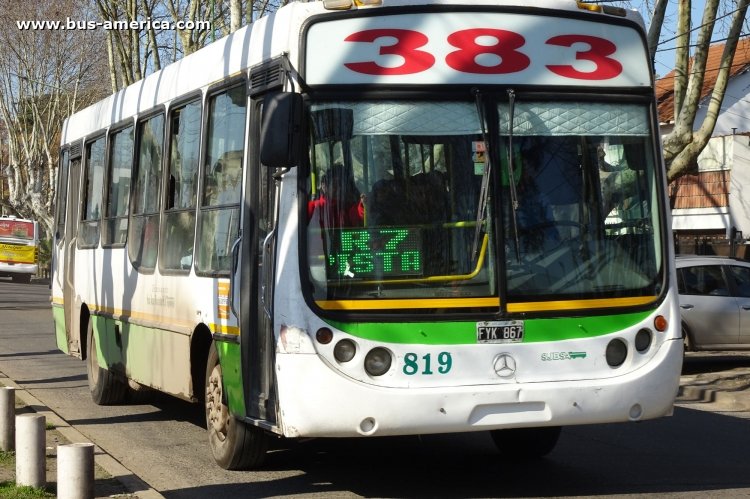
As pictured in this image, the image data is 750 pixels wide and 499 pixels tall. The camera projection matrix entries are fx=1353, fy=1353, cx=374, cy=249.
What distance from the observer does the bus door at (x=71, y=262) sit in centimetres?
1416

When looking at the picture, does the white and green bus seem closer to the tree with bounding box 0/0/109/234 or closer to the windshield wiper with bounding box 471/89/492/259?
the windshield wiper with bounding box 471/89/492/259

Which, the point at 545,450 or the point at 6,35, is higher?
the point at 6,35

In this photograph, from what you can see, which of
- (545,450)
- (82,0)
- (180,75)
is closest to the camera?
(545,450)

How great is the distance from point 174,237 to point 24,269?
1773 inches

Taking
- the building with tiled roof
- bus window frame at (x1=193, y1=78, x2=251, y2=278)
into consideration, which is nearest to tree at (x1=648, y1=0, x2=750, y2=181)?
bus window frame at (x1=193, y1=78, x2=251, y2=278)

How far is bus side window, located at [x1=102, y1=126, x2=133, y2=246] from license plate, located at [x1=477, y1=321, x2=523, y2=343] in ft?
16.5

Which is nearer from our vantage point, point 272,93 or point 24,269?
point 272,93

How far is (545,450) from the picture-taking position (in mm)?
9773

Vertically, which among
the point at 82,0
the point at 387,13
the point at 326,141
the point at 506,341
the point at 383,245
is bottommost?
the point at 506,341

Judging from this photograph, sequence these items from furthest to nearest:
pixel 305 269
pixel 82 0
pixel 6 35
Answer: pixel 6 35, pixel 82 0, pixel 305 269

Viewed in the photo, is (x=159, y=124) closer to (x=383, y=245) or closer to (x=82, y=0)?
(x=383, y=245)

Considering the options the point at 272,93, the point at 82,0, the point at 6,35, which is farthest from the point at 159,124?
the point at 6,35

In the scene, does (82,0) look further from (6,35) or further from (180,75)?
(180,75)

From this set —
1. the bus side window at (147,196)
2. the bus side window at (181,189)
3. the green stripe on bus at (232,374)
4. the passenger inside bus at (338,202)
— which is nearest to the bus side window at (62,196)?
the bus side window at (147,196)
